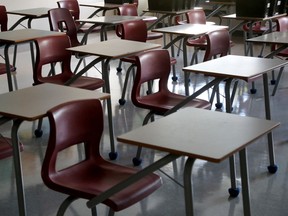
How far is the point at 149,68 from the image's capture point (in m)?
3.61

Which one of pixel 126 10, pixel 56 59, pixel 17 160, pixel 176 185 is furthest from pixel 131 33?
pixel 17 160

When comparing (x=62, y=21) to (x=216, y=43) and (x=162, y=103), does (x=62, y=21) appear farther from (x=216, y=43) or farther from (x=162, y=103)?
(x=162, y=103)

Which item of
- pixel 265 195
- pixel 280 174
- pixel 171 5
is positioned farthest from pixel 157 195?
pixel 171 5

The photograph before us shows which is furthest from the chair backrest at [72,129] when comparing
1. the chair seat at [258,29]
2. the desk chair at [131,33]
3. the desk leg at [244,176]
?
the chair seat at [258,29]

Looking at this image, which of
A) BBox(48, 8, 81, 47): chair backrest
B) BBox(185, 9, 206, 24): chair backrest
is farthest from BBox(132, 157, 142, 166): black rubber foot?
BBox(185, 9, 206, 24): chair backrest

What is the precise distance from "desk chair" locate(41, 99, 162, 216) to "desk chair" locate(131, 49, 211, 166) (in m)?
1.02

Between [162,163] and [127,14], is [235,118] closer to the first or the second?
[162,163]

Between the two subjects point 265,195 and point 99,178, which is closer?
point 99,178

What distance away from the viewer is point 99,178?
249 cm

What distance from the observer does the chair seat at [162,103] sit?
3.59m

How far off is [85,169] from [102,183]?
0.19 meters

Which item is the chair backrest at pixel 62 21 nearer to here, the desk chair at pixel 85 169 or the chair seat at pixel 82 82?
the chair seat at pixel 82 82

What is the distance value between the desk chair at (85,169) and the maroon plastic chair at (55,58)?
160 cm

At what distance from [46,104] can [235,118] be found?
96 cm
